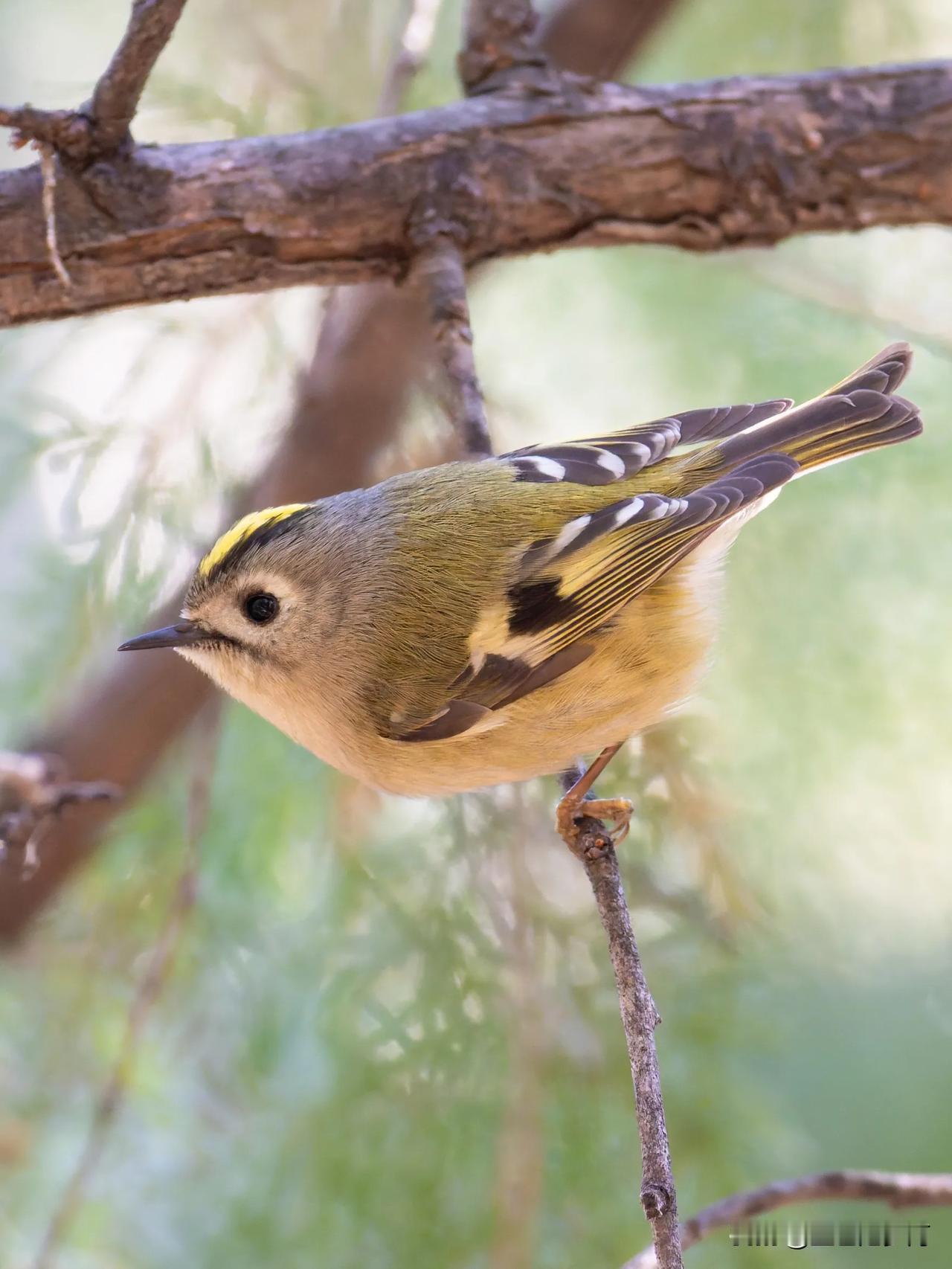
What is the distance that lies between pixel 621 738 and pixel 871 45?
3.61 feet

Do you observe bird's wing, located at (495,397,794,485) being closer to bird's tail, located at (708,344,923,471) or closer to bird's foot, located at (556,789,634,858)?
bird's tail, located at (708,344,923,471)

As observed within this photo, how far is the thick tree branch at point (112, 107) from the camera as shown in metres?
1.07

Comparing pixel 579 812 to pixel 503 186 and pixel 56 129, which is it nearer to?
pixel 503 186

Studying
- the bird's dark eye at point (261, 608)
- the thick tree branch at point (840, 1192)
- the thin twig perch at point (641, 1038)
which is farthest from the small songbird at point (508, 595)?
the thick tree branch at point (840, 1192)

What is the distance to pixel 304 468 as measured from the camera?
5.26 ft

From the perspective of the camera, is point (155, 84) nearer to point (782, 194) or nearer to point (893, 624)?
point (782, 194)

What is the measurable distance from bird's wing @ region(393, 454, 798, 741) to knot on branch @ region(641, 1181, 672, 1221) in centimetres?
42

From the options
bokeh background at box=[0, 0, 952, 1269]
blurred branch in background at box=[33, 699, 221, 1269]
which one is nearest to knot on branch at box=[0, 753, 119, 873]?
blurred branch in background at box=[33, 699, 221, 1269]

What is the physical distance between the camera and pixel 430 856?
4.67 ft

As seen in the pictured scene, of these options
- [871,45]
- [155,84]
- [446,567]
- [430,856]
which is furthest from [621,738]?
[871,45]

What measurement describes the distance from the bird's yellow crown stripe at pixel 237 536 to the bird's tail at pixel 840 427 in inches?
16.3

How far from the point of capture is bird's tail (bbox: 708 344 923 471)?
3.77ft

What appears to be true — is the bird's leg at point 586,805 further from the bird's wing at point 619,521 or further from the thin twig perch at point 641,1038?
→ the bird's wing at point 619,521

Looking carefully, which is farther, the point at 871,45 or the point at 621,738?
the point at 871,45
